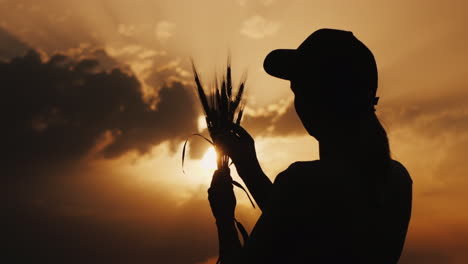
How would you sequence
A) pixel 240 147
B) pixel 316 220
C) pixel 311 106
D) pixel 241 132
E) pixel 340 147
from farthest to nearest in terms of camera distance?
pixel 241 132, pixel 240 147, pixel 311 106, pixel 340 147, pixel 316 220

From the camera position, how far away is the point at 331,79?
2.38 metres

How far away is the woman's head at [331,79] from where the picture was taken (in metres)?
2.38

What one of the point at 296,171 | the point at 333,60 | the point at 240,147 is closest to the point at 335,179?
the point at 296,171

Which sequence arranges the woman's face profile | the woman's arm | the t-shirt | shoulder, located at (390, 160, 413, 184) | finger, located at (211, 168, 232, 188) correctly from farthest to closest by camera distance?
finger, located at (211, 168, 232, 188), the woman's arm, shoulder, located at (390, 160, 413, 184), the woman's face profile, the t-shirt

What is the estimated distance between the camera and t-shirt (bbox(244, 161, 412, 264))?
2.15 metres

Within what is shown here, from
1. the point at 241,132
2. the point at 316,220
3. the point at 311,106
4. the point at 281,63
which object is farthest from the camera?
the point at 241,132

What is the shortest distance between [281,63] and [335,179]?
2.74 ft

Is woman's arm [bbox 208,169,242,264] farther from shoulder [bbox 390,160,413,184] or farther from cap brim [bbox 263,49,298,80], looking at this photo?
shoulder [bbox 390,160,413,184]

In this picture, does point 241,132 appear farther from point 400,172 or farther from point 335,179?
point 335,179

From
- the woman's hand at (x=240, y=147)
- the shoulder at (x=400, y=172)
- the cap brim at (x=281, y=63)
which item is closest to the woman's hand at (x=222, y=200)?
the woman's hand at (x=240, y=147)

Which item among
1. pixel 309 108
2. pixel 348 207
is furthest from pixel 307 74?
pixel 348 207

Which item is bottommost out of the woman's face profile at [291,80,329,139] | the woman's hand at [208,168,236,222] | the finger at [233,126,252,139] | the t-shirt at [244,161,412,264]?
the t-shirt at [244,161,412,264]

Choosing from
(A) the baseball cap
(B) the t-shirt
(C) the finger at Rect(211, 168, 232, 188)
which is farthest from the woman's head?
(C) the finger at Rect(211, 168, 232, 188)

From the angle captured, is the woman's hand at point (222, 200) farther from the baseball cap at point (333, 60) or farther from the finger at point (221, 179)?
the baseball cap at point (333, 60)
